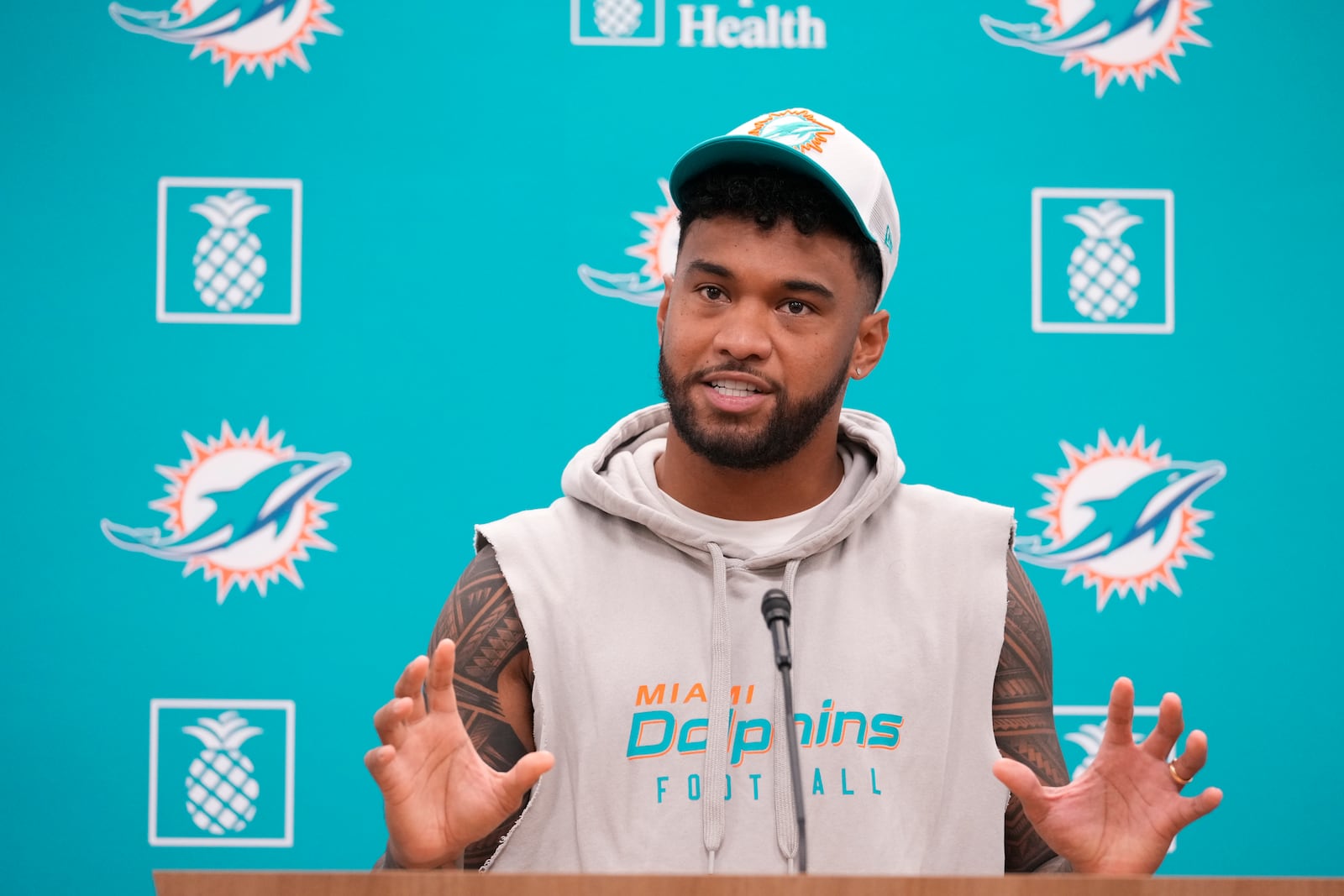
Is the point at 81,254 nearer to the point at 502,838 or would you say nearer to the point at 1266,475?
the point at 502,838

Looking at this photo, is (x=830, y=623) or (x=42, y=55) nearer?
(x=830, y=623)

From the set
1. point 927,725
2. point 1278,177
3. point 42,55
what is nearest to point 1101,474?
point 1278,177

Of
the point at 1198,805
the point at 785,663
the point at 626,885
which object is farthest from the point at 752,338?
the point at 626,885

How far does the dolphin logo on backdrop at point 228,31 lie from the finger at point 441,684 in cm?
151

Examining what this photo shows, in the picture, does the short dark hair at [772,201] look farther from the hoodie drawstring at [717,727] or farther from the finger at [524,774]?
the finger at [524,774]

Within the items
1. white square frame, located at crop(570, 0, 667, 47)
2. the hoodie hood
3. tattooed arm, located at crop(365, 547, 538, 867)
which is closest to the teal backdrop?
white square frame, located at crop(570, 0, 667, 47)

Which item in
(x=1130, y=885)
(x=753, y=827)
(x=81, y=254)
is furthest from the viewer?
(x=81, y=254)

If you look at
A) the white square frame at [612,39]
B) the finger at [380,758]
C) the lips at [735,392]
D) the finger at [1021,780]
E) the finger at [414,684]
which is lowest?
the finger at [1021,780]

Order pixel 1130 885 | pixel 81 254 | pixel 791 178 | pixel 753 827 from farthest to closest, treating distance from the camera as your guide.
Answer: pixel 81 254 → pixel 791 178 → pixel 753 827 → pixel 1130 885

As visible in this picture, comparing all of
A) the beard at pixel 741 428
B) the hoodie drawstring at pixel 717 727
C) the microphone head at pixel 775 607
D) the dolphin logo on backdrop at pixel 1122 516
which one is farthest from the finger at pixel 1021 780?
the dolphin logo on backdrop at pixel 1122 516

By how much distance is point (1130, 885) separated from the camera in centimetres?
86

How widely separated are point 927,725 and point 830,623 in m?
0.16

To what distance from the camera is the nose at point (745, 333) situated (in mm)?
1538

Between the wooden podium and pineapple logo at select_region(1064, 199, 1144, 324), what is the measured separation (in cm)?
164
